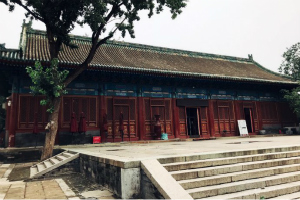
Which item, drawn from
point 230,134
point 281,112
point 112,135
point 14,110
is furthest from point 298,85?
point 14,110

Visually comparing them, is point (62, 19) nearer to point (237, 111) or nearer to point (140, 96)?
point (140, 96)

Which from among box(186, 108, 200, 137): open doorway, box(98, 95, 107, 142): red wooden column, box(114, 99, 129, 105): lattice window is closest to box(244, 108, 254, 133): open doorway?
box(186, 108, 200, 137): open doorway

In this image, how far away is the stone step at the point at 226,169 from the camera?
3830 millimetres

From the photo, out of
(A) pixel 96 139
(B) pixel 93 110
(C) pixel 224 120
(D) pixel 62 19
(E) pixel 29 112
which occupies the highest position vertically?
(D) pixel 62 19

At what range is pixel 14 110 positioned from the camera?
10039 mm

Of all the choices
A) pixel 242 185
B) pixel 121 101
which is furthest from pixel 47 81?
pixel 242 185

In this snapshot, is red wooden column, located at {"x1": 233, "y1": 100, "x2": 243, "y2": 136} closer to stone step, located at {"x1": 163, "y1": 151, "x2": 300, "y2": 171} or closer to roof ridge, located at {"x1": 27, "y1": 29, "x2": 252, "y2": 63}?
roof ridge, located at {"x1": 27, "y1": 29, "x2": 252, "y2": 63}

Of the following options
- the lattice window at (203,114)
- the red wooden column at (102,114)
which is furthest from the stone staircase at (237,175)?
the lattice window at (203,114)

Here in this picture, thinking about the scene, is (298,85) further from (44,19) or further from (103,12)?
(44,19)

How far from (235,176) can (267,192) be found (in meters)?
0.55

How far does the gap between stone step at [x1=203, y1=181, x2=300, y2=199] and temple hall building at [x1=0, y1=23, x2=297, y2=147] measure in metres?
8.39

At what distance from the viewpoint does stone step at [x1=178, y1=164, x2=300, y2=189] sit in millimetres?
3675

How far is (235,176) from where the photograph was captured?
399 centimetres

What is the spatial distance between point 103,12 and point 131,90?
5.21 m
